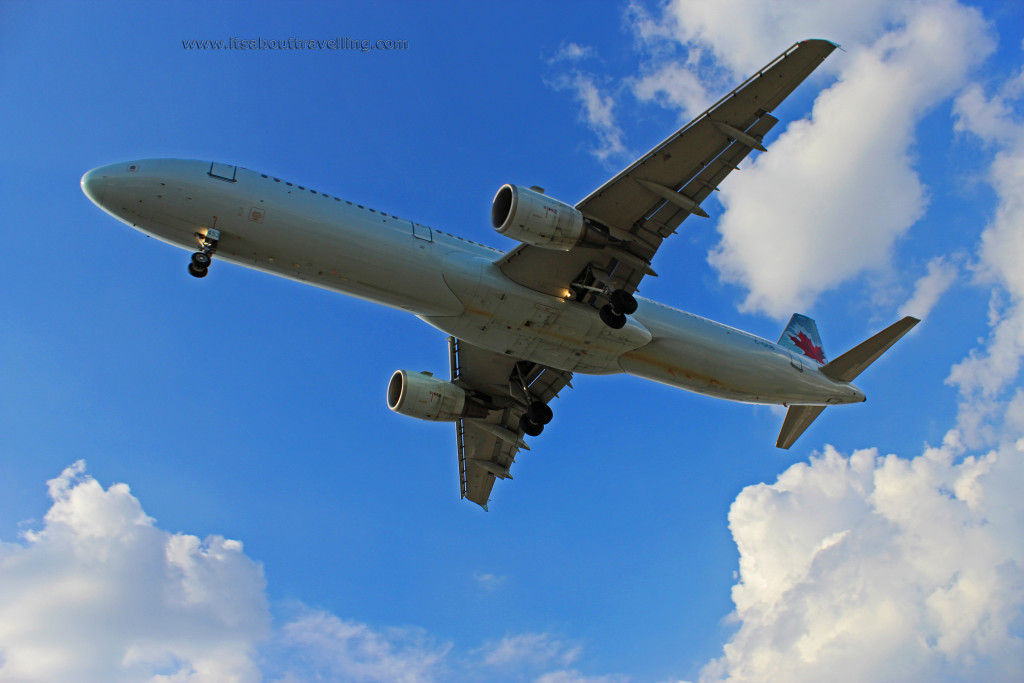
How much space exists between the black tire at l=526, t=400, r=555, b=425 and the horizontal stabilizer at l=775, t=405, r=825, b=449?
420 inches

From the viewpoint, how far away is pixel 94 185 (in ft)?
64.8

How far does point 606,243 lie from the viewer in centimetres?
2355

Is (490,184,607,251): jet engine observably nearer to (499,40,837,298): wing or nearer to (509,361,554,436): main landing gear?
(499,40,837,298): wing

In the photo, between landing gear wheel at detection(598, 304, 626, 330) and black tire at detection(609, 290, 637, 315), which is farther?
landing gear wheel at detection(598, 304, 626, 330)

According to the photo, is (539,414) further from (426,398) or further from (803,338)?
(803,338)

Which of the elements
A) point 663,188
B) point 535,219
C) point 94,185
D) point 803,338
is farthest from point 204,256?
point 803,338

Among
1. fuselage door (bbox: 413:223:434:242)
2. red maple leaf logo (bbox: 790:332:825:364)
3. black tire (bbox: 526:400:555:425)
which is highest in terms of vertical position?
red maple leaf logo (bbox: 790:332:825:364)

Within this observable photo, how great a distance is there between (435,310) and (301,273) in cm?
423

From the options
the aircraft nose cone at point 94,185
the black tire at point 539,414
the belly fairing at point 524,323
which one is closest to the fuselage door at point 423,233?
the belly fairing at point 524,323

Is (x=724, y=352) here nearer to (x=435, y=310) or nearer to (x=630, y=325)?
(x=630, y=325)

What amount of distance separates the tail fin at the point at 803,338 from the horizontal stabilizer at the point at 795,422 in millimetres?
2415

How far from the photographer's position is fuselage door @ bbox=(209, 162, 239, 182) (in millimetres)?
20828

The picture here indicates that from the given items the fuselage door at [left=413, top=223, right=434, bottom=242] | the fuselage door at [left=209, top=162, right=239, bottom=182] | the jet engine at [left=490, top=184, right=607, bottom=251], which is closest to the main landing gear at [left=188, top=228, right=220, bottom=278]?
the fuselage door at [left=209, top=162, right=239, bottom=182]

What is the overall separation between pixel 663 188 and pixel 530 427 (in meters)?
11.8
